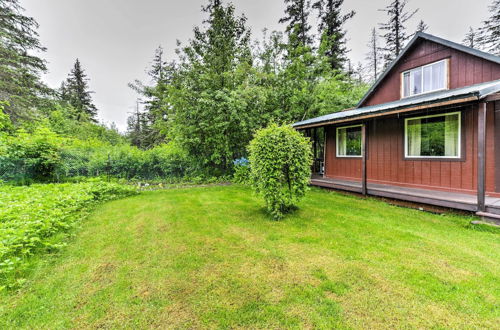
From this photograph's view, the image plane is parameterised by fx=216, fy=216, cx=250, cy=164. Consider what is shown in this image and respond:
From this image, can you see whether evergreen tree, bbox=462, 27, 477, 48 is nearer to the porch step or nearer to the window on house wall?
the window on house wall

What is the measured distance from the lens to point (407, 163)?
252 inches

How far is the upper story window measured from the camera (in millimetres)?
6445

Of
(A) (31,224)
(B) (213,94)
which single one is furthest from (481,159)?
(B) (213,94)

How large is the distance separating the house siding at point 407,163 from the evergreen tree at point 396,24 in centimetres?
1512

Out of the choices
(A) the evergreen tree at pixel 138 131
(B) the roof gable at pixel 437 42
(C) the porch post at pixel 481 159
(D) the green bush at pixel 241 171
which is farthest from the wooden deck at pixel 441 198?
(A) the evergreen tree at pixel 138 131

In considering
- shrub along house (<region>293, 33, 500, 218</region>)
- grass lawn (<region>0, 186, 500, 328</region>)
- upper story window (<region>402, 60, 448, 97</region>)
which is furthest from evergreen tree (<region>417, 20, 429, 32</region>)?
grass lawn (<region>0, 186, 500, 328</region>)

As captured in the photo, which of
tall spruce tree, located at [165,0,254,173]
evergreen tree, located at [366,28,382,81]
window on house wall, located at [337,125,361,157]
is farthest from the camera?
evergreen tree, located at [366,28,382,81]

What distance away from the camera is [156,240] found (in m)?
3.53

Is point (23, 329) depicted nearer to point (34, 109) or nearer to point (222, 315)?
point (222, 315)

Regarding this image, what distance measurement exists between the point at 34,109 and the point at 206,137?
11.5 m

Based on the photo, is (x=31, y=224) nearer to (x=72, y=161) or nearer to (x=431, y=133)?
(x=72, y=161)

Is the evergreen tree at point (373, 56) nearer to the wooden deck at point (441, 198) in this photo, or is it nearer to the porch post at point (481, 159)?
the wooden deck at point (441, 198)

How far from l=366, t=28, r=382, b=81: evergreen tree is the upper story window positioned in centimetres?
1526

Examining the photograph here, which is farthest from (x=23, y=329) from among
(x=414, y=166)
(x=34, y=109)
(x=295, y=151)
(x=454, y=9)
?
(x=454, y=9)
